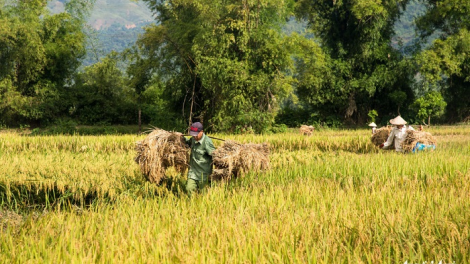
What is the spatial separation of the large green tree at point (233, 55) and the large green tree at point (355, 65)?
5760 millimetres

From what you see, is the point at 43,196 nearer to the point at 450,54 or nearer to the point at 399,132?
the point at 399,132

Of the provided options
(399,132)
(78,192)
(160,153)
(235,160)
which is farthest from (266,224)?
(399,132)

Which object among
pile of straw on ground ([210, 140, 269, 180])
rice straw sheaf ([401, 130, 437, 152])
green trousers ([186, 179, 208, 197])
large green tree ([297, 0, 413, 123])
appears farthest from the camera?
large green tree ([297, 0, 413, 123])

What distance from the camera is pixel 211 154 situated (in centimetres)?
657

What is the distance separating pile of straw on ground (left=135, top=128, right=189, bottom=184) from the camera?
661 cm

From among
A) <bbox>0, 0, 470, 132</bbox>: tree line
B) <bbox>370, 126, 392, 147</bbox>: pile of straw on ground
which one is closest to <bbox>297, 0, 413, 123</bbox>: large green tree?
<bbox>0, 0, 470, 132</bbox>: tree line

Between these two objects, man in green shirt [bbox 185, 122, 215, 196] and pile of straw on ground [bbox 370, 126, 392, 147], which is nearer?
man in green shirt [bbox 185, 122, 215, 196]

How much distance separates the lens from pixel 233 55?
1983 cm

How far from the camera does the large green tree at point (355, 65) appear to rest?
25.6 m

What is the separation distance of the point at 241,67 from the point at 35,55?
11.7 metres

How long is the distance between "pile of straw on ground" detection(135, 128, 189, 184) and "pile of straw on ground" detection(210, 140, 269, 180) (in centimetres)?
51

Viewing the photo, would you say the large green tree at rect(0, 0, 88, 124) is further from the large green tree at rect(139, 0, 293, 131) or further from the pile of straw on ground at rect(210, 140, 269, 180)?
the pile of straw on ground at rect(210, 140, 269, 180)

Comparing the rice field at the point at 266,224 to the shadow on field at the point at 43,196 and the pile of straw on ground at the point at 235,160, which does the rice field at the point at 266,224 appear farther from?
the pile of straw on ground at the point at 235,160

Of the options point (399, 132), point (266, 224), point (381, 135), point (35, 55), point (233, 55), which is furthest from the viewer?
point (35, 55)
